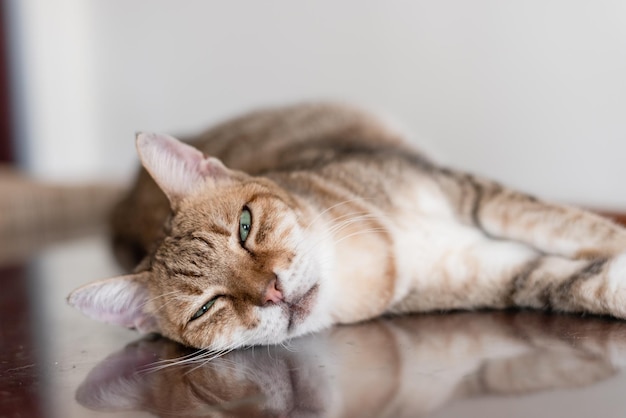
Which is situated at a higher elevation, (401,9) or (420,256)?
(401,9)

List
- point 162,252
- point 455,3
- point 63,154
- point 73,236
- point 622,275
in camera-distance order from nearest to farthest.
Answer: point 622,275 < point 162,252 < point 455,3 < point 73,236 < point 63,154

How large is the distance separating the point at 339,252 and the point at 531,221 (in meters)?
0.62

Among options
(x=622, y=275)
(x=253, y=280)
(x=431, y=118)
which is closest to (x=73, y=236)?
(x=431, y=118)

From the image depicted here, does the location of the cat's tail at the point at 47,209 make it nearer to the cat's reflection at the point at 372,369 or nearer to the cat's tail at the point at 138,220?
the cat's tail at the point at 138,220

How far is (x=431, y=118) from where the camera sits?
154 inches

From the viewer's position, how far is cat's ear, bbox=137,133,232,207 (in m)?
1.97

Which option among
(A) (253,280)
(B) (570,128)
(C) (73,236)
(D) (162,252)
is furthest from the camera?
(C) (73,236)

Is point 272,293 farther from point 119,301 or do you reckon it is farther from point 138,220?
point 138,220

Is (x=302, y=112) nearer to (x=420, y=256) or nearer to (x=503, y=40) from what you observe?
(x=503, y=40)

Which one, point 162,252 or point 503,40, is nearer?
point 162,252

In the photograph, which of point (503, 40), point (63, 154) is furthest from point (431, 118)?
point (63, 154)

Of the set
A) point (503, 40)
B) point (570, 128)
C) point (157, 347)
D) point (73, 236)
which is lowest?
point (73, 236)

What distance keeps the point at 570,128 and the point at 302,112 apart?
139cm

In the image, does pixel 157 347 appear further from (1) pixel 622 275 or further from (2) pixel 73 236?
(2) pixel 73 236
